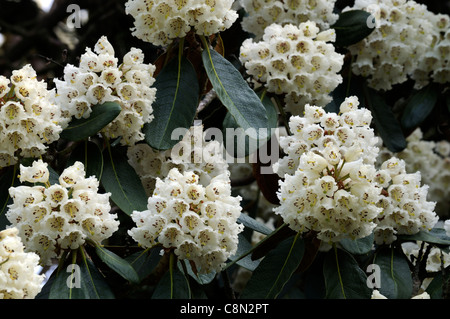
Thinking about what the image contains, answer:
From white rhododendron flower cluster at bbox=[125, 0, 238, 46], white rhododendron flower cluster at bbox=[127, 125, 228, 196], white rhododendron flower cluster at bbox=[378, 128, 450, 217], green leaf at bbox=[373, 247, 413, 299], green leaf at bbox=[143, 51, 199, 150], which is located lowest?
white rhododendron flower cluster at bbox=[378, 128, 450, 217]

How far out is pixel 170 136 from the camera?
99.7 inches

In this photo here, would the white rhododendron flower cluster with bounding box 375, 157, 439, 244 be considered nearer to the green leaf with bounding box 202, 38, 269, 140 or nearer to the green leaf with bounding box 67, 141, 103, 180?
the green leaf with bounding box 202, 38, 269, 140

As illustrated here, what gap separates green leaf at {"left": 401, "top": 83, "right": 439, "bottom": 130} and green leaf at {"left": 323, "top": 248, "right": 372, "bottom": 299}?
120cm

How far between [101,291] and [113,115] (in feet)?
2.01

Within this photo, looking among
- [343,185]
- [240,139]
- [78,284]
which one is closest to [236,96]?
[240,139]

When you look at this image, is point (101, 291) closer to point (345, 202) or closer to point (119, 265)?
point (119, 265)

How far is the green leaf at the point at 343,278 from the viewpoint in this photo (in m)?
2.20

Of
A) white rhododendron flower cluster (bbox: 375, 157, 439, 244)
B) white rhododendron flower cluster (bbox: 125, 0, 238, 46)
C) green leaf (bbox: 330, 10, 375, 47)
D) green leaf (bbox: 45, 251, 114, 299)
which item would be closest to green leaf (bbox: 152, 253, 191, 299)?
green leaf (bbox: 45, 251, 114, 299)

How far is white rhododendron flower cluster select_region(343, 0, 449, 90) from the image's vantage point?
3164mm

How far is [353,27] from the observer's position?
123 inches

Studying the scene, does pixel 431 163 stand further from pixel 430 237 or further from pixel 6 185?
pixel 6 185

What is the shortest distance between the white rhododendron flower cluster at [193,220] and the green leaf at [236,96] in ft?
1.44

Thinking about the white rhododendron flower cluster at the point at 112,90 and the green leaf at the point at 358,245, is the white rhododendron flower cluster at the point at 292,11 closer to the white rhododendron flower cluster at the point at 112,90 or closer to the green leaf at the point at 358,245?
the white rhododendron flower cluster at the point at 112,90
